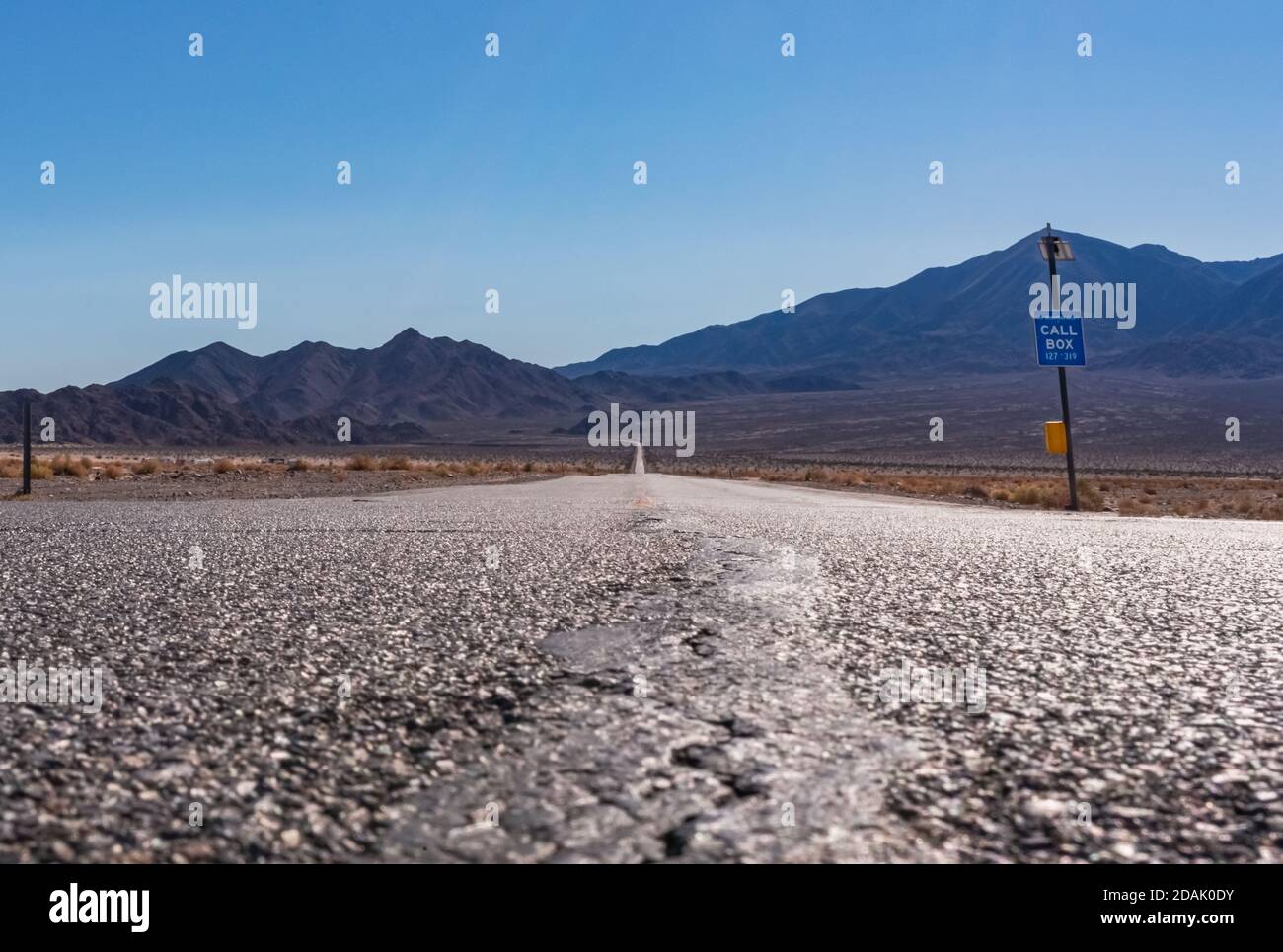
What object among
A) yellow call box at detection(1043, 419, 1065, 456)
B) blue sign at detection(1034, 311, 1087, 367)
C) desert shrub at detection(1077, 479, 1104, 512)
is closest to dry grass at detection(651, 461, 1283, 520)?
desert shrub at detection(1077, 479, 1104, 512)

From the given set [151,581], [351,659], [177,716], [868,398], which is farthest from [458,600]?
[868,398]

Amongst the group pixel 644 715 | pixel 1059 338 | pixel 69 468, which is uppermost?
pixel 1059 338

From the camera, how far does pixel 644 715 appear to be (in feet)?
10.7

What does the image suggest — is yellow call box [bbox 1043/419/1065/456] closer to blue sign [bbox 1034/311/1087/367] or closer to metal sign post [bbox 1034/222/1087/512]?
metal sign post [bbox 1034/222/1087/512]

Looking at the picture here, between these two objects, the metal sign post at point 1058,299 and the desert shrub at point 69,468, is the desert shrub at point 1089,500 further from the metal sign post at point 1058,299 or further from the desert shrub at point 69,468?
the desert shrub at point 69,468

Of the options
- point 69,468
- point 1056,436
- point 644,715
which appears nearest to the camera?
point 644,715

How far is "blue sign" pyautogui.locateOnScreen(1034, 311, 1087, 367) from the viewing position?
73.3 feet

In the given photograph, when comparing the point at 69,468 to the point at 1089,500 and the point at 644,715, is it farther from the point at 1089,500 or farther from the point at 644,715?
the point at 644,715

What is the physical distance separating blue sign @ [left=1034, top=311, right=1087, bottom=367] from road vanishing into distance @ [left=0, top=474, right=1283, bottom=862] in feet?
53.1

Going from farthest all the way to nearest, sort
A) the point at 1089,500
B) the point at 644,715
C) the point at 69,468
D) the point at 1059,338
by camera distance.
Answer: the point at 69,468
the point at 1089,500
the point at 1059,338
the point at 644,715

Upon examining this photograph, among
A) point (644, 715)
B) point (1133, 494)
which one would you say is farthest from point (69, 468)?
point (644, 715)

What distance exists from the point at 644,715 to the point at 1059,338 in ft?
69.3

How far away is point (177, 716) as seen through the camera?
317 centimetres
